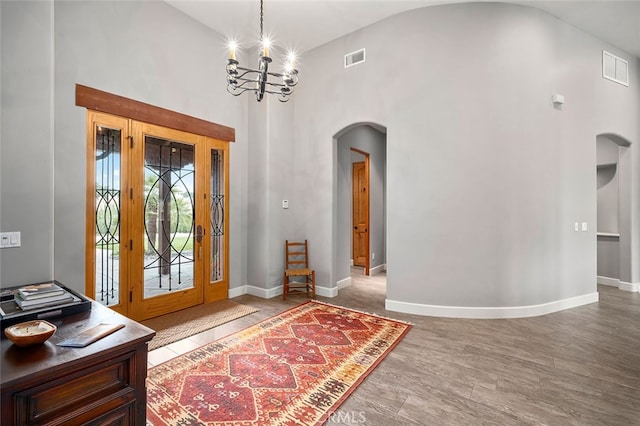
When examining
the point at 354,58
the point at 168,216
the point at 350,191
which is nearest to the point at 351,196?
the point at 350,191

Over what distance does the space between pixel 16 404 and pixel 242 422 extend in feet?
4.02

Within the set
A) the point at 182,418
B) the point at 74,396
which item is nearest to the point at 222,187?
the point at 182,418

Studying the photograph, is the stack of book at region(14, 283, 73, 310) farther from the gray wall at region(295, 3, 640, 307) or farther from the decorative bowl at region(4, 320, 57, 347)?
the gray wall at region(295, 3, 640, 307)

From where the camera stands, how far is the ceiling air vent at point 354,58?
177 inches

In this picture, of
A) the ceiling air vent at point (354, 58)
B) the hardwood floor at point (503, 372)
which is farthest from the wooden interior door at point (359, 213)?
the hardwood floor at point (503, 372)

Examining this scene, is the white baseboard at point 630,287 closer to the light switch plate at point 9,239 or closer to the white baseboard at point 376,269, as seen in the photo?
the white baseboard at point 376,269

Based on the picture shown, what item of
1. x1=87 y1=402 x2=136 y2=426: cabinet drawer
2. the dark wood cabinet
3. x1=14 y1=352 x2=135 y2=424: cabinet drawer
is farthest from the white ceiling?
x1=87 y1=402 x2=136 y2=426: cabinet drawer

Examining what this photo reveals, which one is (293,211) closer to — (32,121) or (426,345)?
(426,345)

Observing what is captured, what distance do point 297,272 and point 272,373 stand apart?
2.20 m

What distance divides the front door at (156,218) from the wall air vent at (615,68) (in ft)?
19.9

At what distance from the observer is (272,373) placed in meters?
2.50

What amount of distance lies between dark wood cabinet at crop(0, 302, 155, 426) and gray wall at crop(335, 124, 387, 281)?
3.86m

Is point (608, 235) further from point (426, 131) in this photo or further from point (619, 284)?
point (426, 131)

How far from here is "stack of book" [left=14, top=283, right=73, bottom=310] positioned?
5.54 ft
